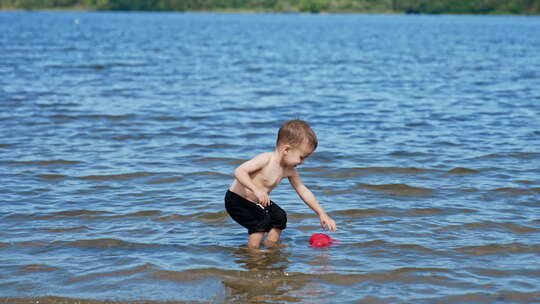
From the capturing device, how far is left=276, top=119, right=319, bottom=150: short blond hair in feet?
18.5

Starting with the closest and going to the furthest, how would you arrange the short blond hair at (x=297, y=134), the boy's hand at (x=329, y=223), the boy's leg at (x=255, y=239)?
the short blond hair at (x=297, y=134), the boy's hand at (x=329, y=223), the boy's leg at (x=255, y=239)

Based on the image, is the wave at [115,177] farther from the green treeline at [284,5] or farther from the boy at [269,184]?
the green treeline at [284,5]

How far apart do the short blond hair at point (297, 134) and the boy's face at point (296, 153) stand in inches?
1.2

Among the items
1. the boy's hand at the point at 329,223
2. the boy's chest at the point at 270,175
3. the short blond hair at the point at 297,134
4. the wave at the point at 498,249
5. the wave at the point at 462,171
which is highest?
the short blond hair at the point at 297,134

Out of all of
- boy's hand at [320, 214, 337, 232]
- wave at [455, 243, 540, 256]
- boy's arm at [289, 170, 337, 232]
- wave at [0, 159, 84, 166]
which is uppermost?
boy's arm at [289, 170, 337, 232]

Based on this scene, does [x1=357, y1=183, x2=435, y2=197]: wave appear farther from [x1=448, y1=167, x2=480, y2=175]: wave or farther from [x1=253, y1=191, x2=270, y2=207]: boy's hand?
[x1=253, y1=191, x2=270, y2=207]: boy's hand

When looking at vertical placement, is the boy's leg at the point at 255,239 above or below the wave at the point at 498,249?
above

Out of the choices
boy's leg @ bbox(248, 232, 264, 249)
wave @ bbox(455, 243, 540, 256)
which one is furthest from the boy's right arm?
wave @ bbox(455, 243, 540, 256)

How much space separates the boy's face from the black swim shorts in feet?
1.67

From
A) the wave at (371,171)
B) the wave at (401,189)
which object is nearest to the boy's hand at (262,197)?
the wave at (401,189)

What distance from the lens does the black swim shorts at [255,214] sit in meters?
6.10

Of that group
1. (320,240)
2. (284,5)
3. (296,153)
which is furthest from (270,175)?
(284,5)

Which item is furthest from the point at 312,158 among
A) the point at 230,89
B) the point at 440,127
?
the point at 230,89

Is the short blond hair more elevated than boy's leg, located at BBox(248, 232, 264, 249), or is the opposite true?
the short blond hair
